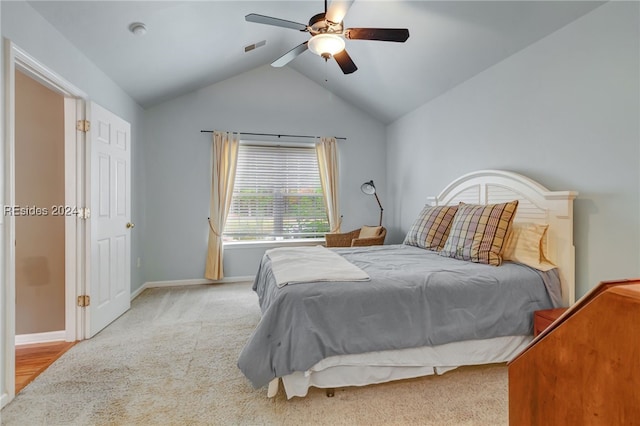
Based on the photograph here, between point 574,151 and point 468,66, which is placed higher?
point 468,66

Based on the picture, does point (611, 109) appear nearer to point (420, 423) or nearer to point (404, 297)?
point (404, 297)

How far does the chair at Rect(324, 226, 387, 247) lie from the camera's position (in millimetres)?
4025

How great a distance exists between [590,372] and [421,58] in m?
3.46

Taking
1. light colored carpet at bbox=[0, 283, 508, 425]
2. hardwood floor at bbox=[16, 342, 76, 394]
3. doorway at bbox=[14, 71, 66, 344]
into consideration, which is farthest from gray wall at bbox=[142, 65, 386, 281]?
light colored carpet at bbox=[0, 283, 508, 425]

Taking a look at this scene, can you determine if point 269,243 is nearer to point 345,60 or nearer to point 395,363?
point 345,60

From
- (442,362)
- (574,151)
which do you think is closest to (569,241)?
(574,151)

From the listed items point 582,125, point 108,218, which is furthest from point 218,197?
point 582,125

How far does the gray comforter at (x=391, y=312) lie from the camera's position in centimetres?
166

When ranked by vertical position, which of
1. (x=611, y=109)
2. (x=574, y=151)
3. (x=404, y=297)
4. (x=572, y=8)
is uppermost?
(x=572, y=8)

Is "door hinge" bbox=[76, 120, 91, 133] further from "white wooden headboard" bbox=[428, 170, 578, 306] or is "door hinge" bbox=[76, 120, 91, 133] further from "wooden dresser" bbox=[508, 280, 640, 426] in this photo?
"white wooden headboard" bbox=[428, 170, 578, 306]

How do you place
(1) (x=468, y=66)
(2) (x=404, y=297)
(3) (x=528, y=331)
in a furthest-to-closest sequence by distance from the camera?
(1) (x=468, y=66)
(3) (x=528, y=331)
(2) (x=404, y=297)

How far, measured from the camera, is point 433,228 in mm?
3059

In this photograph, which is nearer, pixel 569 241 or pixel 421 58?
pixel 569 241

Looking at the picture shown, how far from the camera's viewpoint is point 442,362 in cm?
191
